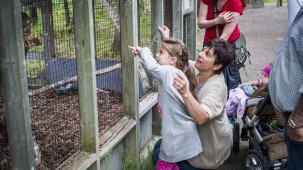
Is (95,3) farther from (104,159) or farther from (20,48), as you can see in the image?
(20,48)

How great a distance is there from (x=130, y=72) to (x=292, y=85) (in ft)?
4.84

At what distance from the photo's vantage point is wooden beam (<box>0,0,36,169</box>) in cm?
188

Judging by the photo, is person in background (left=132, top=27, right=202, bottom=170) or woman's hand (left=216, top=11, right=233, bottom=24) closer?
person in background (left=132, top=27, right=202, bottom=170)

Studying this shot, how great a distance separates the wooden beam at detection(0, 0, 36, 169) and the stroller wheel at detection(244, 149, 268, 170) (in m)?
2.06

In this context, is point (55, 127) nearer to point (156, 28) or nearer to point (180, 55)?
point (180, 55)

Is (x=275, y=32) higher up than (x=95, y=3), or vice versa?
(x=95, y=3)

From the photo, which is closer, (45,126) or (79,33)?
(79,33)

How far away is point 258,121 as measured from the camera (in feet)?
12.0

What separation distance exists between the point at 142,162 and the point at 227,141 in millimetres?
993

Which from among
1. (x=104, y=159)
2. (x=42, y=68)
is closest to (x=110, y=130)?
(x=104, y=159)

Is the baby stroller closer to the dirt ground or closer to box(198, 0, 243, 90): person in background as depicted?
box(198, 0, 243, 90): person in background

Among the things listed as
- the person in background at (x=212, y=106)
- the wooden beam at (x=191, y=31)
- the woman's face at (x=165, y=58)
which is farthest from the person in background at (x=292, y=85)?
the wooden beam at (x=191, y=31)

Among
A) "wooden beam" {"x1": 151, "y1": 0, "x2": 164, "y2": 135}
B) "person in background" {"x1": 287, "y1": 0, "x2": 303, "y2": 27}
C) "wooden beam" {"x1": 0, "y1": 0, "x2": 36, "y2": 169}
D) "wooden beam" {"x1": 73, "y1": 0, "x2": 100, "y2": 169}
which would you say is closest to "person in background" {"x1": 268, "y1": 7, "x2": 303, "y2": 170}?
"person in background" {"x1": 287, "y1": 0, "x2": 303, "y2": 27}

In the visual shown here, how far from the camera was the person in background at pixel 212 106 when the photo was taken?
107 inches
